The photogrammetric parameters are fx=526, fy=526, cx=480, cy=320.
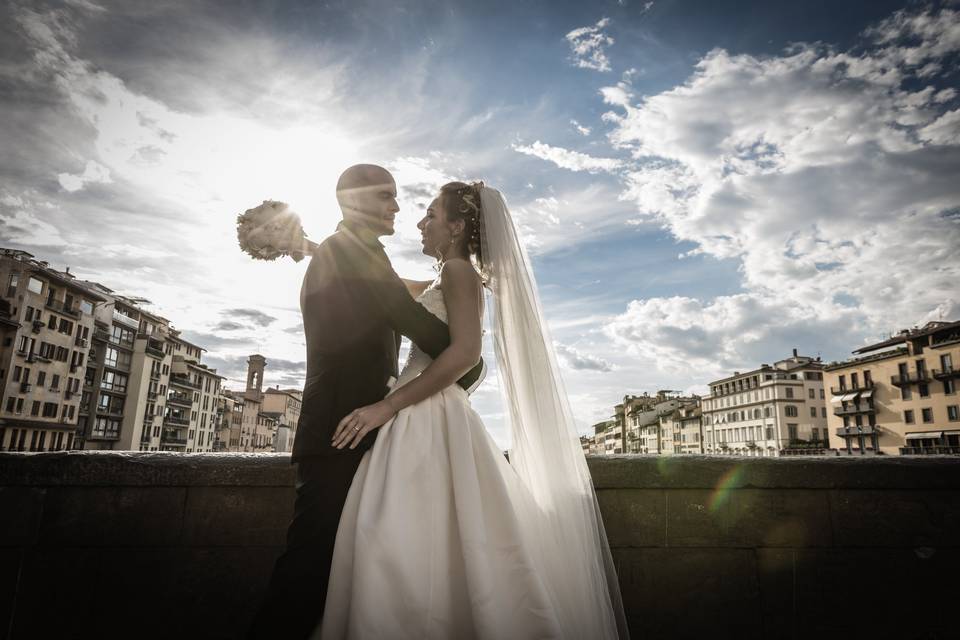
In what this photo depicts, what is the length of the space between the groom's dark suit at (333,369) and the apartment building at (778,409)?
7292 centimetres

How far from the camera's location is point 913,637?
2896 millimetres

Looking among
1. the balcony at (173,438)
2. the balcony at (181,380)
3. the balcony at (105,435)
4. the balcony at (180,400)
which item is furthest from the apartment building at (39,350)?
the balcony at (181,380)

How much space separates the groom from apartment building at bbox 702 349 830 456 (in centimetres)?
7291

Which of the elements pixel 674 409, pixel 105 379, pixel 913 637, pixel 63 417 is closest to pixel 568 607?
pixel 913 637

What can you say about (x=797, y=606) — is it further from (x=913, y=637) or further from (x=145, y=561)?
(x=145, y=561)

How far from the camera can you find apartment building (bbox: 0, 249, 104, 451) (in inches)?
1614

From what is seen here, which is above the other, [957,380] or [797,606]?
[957,380]

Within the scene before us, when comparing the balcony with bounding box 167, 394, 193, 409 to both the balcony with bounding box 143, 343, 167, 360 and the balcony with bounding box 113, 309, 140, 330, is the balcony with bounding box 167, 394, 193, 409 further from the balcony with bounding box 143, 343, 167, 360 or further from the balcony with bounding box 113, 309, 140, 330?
the balcony with bounding box 113, 309, 140, 330

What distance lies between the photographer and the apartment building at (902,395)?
46562 mm

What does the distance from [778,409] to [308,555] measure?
78976mm

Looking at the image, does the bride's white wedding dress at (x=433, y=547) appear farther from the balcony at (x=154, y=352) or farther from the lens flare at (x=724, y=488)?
the balcony at (x=154, y=352)

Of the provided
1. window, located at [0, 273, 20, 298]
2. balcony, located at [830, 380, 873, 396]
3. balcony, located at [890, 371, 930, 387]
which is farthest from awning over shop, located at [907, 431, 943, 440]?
window, located at [0, 273, 20, 298]

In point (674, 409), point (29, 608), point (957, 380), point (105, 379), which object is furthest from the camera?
point (674, 409)

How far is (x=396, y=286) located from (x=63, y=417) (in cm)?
5873
